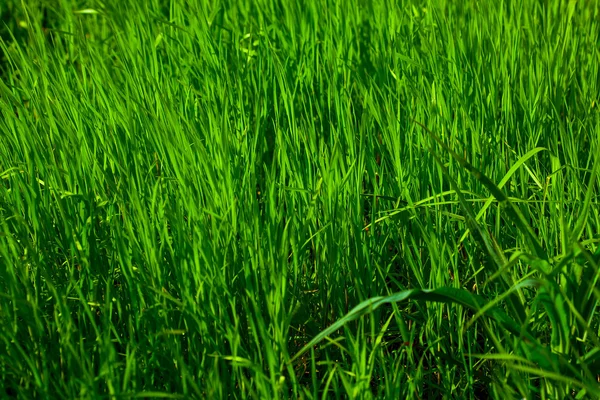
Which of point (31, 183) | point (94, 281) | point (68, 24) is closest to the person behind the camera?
point (94, 281)

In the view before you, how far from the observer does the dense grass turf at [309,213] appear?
1222mm

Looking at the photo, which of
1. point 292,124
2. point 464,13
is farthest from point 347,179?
point 464,13

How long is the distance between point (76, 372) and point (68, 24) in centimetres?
148

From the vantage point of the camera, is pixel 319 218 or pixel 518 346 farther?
pixel 319 218

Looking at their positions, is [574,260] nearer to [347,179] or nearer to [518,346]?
[518,346]

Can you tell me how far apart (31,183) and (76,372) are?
0.48 m

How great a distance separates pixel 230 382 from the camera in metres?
1.33

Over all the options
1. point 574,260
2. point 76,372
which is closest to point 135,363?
point 76,372

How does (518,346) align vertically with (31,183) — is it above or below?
below

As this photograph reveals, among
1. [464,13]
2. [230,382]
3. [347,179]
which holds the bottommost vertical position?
[230,382]

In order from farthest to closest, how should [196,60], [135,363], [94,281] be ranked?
[196,60] < [94,281] < [135,363]

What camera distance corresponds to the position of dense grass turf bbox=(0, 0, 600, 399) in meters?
1.22

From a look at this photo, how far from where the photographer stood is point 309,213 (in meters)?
1.40

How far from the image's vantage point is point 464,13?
7.32ft
